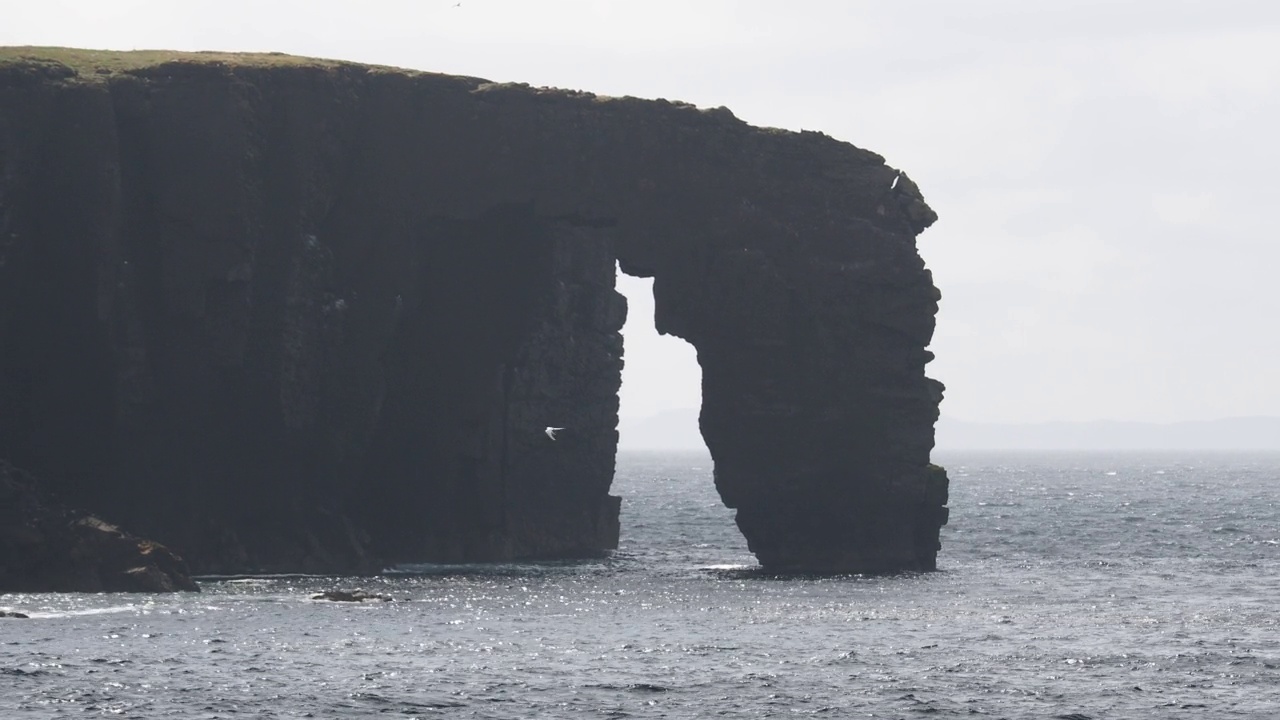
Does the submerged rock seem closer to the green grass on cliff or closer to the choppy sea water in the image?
the choppy sea water

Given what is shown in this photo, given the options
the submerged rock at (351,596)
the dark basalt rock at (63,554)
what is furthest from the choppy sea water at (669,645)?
the dark basalt rock at (63,554)

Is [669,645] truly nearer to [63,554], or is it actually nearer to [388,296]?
[63,554]

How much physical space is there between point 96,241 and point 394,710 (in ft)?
130

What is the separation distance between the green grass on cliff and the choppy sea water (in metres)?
23.9

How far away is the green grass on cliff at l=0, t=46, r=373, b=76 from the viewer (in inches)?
3425

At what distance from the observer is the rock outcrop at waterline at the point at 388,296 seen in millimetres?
82812

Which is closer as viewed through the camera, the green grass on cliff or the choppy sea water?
the choppy sea water

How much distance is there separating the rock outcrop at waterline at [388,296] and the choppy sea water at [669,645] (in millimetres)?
5024

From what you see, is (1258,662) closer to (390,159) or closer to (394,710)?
(394,710)

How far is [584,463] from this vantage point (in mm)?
106062

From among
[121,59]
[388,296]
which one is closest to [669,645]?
[388,296]

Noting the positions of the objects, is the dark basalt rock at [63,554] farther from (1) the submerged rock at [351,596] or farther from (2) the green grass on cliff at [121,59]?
(2) the green grass on cliff at [121,59]

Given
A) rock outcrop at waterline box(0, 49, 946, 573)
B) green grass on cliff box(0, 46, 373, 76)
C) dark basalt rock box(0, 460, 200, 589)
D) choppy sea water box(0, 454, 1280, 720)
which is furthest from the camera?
green grass on cliff box(0, 46, 373, 76)

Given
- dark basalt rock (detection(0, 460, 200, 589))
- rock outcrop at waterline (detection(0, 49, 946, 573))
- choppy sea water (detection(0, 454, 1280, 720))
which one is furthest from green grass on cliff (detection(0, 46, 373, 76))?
choppy sea water (detection(0, 454, 1280, 720))
